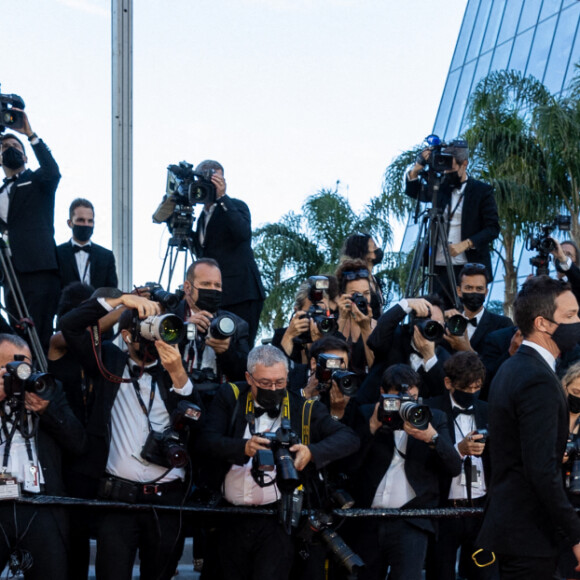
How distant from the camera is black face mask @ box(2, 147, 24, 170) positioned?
6.54m

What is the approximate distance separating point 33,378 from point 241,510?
3.89 feet

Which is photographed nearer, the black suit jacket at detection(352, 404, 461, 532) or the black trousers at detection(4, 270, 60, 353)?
the black suit jacket at detection(352, 404, 461, 532)

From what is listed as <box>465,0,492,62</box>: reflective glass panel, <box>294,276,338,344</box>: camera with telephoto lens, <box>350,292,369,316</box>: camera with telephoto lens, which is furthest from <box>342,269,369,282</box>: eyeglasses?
<box>465,0,492,62</box>: reflective glass panel

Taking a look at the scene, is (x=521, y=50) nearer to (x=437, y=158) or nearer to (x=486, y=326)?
(x=437, y=158)

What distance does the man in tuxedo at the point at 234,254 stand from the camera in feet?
22.1

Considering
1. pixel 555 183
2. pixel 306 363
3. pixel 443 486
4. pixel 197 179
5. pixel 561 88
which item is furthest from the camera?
pixel 561 88

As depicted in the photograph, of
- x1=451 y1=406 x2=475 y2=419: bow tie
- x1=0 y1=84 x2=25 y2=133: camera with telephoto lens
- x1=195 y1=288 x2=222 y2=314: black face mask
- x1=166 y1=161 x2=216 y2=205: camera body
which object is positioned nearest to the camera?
x1=195 y1=288 x2=222 y2=314: black face mask

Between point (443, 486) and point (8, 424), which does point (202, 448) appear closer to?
point (8, 424)

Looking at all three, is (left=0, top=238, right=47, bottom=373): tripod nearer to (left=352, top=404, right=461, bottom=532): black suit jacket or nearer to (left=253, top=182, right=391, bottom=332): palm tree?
(left=352, top=404, right=461, bottom=532): black suit jacket

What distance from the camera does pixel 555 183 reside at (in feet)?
44.9

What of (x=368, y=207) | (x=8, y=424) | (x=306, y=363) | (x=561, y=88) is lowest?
(x=8, y=424)

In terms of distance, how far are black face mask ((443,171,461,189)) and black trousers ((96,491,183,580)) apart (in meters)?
3.37

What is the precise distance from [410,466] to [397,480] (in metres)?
0.10

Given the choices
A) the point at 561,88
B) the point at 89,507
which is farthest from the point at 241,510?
the point at 561,88
